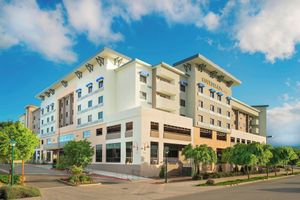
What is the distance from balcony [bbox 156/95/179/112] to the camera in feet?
182

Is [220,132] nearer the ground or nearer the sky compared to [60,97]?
nearer the ground

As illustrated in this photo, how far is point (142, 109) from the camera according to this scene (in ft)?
158

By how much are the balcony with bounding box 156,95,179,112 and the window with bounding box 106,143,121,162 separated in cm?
983

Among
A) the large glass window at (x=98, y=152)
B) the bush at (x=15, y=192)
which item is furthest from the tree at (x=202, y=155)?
the bush at (x=15, y=192)

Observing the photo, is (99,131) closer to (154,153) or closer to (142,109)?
(154,153)

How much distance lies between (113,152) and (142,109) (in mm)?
10065

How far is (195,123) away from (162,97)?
914 cm

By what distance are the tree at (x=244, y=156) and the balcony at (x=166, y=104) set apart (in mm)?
13960

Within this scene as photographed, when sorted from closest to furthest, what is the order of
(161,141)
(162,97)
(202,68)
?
1. (161,141)
2. (162,97)
3. (202,68)

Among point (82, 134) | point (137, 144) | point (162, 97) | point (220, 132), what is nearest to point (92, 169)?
point (82, 134)

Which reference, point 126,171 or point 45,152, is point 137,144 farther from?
point 45,152

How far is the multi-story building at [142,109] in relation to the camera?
4969cm

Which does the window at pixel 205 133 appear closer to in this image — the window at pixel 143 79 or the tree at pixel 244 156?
the tree at pixel 244 156

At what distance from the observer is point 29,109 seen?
372ft
